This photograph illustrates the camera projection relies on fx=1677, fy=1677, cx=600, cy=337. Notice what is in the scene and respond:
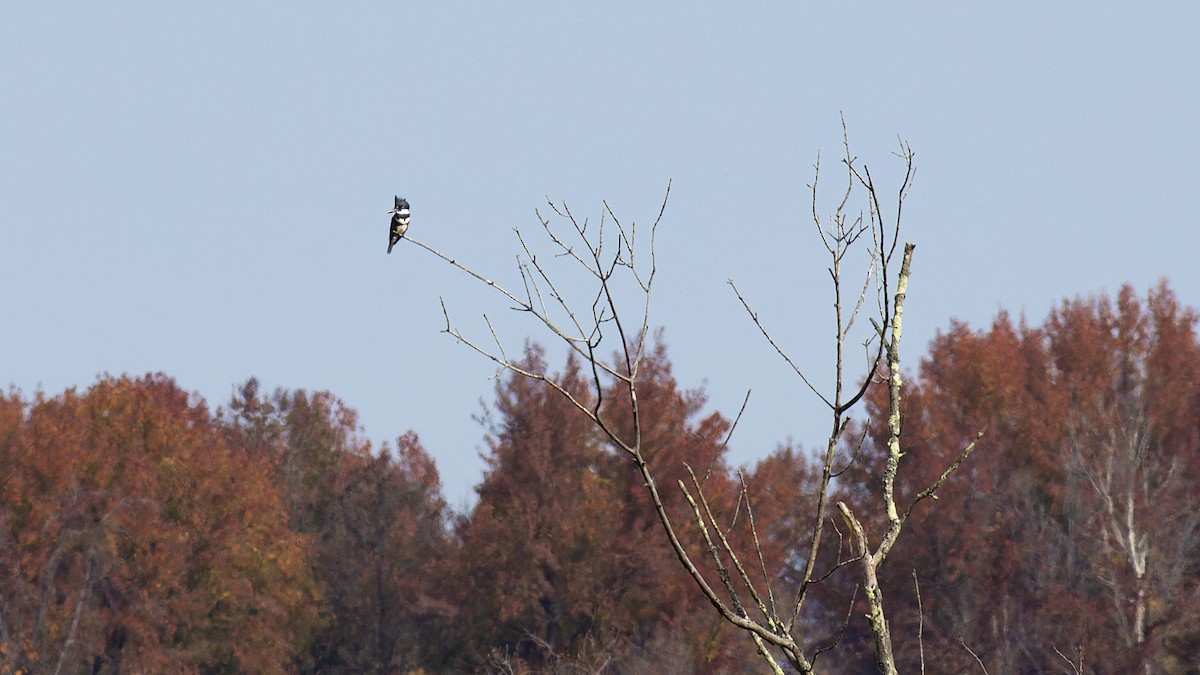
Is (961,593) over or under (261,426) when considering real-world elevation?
under

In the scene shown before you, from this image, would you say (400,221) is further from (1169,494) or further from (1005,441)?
(1005,441)

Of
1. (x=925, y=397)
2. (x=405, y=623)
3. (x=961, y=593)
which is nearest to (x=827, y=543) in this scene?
(x=961, y=593)

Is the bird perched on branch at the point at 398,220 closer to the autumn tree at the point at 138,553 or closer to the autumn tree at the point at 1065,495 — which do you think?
the autumn tree at the point at 1065,495

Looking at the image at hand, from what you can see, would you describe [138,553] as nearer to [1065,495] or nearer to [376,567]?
[376,567]

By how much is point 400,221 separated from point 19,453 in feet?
150

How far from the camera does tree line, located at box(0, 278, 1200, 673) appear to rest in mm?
41469

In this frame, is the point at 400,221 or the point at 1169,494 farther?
the point at 1169,494

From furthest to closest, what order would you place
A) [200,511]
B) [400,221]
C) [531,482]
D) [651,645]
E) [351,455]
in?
[351,455], [200,511], [531,482], [651,645], [400,221]

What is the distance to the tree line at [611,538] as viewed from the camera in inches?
1633

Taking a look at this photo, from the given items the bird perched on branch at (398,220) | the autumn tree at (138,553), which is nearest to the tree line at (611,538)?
the autumn tree at (138,553)

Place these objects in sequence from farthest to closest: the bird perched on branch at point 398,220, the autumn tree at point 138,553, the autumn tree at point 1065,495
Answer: the autumn tree at point 138,553 < the autumn tree at point 1065,495 < the bird perched on branch at point 398,220

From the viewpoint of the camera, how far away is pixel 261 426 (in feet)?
235

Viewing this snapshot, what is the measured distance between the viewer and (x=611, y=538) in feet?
150

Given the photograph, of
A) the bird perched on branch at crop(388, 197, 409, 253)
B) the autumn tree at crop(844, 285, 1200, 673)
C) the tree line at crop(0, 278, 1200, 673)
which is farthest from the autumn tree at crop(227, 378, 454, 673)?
the bird perched on branch at crop(388, 197, 409, 253)
